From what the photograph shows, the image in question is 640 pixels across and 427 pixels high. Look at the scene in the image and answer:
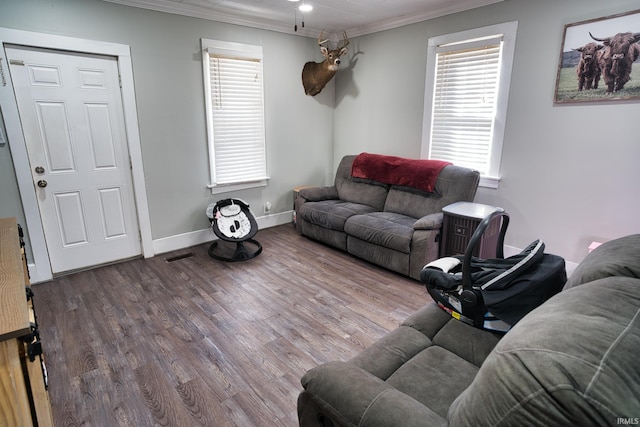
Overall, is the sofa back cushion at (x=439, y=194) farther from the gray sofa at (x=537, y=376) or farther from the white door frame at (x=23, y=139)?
the white door frame at (x=23, y=139)

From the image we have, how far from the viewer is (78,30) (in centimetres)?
314

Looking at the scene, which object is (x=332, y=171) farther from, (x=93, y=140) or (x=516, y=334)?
(x=516, y=334)

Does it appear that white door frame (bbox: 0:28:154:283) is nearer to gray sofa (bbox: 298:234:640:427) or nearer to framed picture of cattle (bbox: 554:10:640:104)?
gray sofa (bbox: 298:234:640:427)

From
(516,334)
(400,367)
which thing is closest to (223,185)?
(400,367)

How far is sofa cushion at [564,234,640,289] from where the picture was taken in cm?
115

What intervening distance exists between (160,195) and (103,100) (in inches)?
43.3

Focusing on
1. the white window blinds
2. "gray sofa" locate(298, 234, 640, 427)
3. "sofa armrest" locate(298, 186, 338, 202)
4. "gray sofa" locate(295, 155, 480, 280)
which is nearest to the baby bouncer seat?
"gray sofa" locate(298, 234, 640, 427)

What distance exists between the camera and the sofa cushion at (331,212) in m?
3.93

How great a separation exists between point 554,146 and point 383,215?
176 cm

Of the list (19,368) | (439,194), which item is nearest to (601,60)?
(439,194)

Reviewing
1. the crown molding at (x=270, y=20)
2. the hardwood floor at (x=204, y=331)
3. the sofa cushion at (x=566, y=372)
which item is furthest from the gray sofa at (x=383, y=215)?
the sofa cushion at (x=566, y=372)

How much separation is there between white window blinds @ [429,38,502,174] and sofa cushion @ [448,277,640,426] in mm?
3149

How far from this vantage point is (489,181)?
12.1 ft

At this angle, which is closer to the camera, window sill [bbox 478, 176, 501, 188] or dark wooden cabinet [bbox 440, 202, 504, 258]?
dark wooden cabinet [bbox 440, 202, 504, 258]
